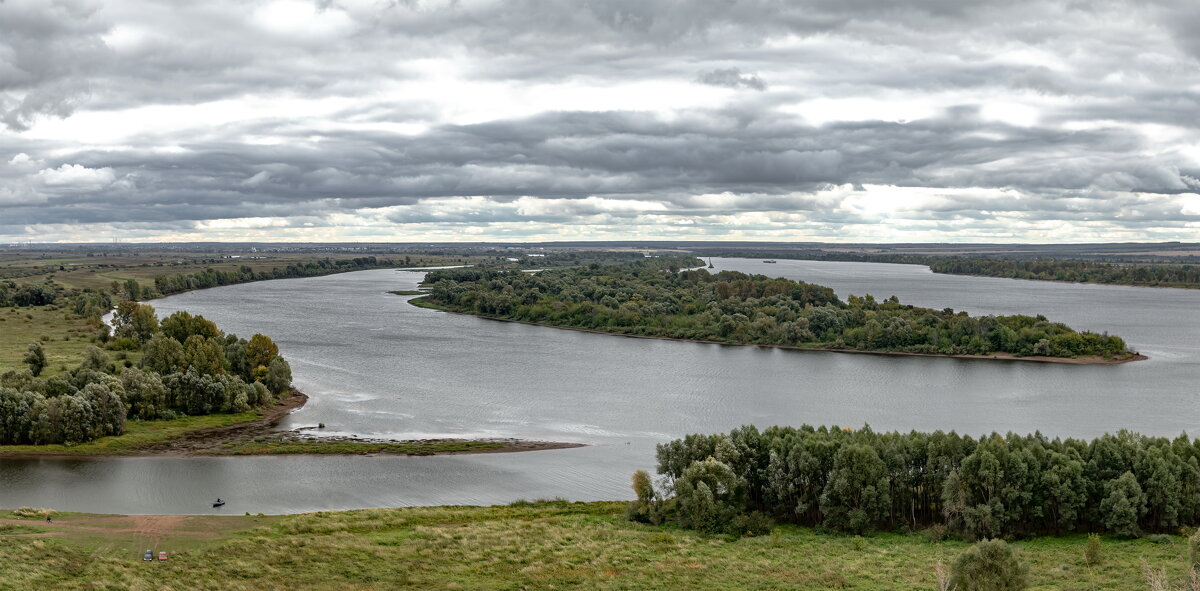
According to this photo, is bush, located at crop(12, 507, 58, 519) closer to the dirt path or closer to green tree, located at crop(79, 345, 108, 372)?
the dirt path

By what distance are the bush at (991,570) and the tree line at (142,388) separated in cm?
4610

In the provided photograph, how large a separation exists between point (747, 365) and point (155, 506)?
5502 cm

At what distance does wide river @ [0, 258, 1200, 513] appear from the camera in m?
42.9

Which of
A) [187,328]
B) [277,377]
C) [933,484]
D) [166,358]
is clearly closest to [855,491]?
[933,484]

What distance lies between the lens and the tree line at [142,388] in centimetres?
4934

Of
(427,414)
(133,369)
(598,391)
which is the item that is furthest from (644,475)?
(133,369)

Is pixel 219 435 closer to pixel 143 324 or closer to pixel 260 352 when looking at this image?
pixel 260 352

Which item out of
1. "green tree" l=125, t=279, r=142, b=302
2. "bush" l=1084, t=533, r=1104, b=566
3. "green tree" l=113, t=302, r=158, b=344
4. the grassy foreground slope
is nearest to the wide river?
the grassy foreground slope

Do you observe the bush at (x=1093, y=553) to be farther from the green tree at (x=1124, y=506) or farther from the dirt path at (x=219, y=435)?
the dirt path at (x=219, y=435)

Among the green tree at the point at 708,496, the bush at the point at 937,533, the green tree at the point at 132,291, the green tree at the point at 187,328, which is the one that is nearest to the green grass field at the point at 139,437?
the green tree at the point at 187,328

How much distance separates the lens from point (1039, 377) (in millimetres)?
77000

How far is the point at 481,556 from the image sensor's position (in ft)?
103

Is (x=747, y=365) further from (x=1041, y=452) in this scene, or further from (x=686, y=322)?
(x=1041, y=452)

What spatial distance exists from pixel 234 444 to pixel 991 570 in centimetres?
4148
